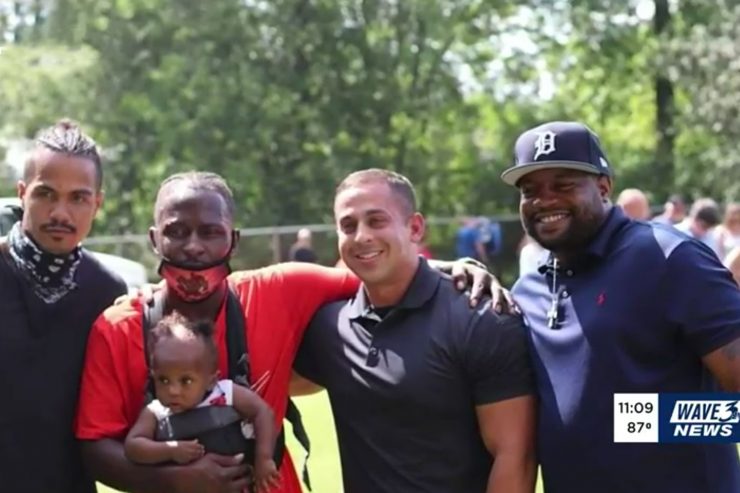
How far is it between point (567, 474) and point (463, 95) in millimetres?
31864

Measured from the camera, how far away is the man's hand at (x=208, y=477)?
4.47m

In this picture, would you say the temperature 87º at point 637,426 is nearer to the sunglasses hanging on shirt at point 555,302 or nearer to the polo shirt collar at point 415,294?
the sunglasses hanging on shirt at point 555,302

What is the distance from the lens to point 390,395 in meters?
4.63

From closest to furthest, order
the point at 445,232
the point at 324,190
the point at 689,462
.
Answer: the point at 689,462 → the point at 445,232 → the point at 324,190

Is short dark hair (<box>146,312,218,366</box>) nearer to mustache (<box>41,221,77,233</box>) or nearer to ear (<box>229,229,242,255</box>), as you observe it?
ear (<box>229,229,242,255</box>)

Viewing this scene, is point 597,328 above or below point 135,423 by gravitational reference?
above

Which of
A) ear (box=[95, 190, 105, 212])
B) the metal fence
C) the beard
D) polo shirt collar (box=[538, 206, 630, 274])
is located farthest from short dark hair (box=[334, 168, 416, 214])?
the metal fence

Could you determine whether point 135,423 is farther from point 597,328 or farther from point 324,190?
point 324,190

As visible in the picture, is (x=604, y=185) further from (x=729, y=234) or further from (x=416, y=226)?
(x=729, y=234)

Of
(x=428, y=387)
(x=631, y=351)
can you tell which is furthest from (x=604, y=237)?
(x=428, y=387)

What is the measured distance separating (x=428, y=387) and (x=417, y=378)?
2.0 inches

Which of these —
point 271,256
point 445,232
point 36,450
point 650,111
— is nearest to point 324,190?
point 445,232

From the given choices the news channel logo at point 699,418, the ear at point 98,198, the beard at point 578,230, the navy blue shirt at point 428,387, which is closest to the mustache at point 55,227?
the ear at point 98,198

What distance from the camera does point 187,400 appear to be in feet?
15.0
